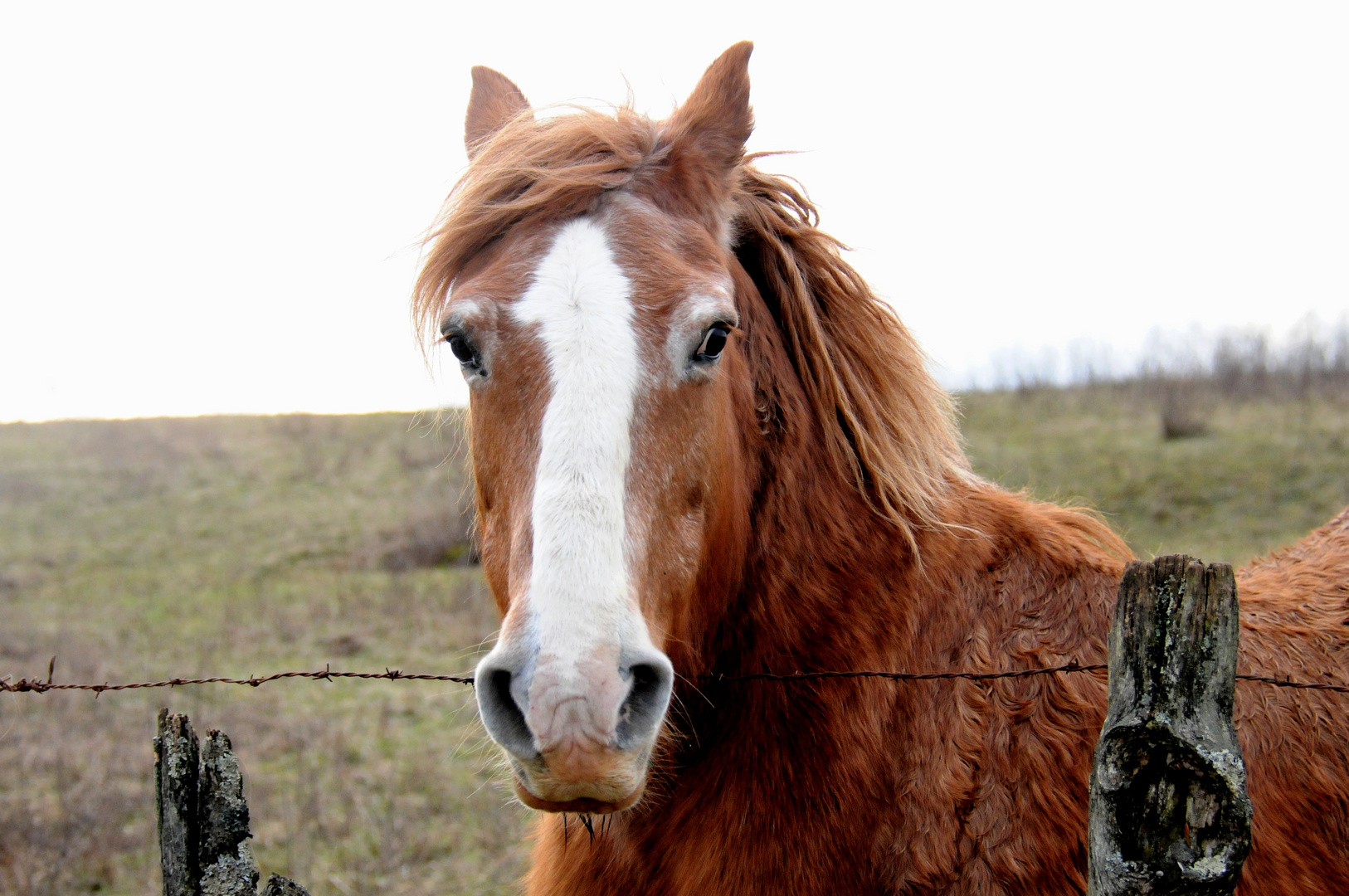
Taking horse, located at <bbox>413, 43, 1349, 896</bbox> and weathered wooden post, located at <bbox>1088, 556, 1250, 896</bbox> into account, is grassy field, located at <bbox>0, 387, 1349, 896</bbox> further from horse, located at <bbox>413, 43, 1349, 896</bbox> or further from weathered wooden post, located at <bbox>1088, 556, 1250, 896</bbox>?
weathered wooden post, located at <bbox>1088, 556, 1250, 896</bbox>

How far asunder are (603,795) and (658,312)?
97 cm

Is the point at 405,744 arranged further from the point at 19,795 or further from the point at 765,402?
the point at 765,402

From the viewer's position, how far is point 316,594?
11734 millimetres

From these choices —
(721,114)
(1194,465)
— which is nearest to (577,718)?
(721,114)

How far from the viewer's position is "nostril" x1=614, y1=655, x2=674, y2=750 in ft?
5.07

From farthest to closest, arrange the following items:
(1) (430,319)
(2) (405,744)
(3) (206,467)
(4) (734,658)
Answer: (3) (206,467) < (2) (405,744) < (1) (430,319) < (4) (734,658)

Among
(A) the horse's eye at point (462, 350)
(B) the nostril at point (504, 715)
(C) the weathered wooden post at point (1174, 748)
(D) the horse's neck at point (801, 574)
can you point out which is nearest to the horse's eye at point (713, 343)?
(D) the horse's neck at point (801, 574)

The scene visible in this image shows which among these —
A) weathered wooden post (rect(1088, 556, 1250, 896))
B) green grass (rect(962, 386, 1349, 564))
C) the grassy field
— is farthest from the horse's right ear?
green grass (rect(962, 386, 1349, 564))

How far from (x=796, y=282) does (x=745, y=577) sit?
833mm

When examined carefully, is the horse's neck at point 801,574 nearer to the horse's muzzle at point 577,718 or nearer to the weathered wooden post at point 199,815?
the horse's muzzle at point 577,718

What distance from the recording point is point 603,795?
154cm

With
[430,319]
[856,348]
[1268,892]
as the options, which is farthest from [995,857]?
[430,319]

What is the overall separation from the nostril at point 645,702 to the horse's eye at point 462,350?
847 mm

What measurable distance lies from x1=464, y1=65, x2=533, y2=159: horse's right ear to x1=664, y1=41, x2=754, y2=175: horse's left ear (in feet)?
1.97
